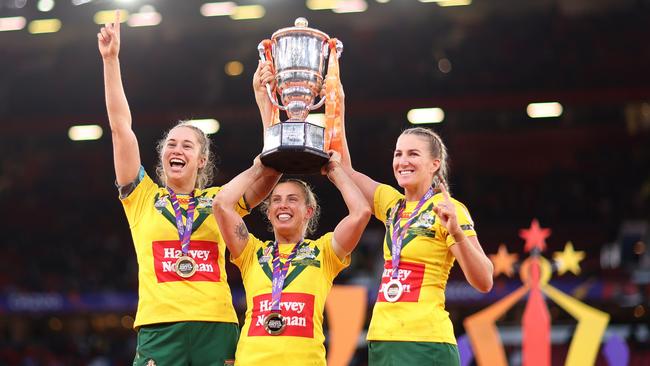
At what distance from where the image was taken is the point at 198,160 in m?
4.07

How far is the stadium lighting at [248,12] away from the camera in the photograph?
606 inches

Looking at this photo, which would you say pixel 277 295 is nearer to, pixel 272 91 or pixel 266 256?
pixel 266 256

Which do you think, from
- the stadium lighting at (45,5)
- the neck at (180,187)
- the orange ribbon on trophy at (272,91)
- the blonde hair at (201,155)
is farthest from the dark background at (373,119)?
the neck at (180,187)

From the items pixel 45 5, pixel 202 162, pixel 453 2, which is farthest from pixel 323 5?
pixel 202 162

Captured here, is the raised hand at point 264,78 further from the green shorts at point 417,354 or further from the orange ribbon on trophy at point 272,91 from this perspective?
the green shorts at point 417,354

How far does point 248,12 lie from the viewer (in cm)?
1595

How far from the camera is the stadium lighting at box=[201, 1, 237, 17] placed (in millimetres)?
14953

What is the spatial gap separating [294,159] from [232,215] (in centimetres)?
35

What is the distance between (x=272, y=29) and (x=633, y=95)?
6.56 m

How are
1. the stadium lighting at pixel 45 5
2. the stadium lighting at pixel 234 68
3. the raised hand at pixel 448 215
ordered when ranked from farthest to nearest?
1. the stadium lighting at pixel 234 68
2. the stadium lighting at pixel 45 5
3. the raised hand at pixel 448 215

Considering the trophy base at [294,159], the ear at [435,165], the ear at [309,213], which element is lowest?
the ear at [309,213]

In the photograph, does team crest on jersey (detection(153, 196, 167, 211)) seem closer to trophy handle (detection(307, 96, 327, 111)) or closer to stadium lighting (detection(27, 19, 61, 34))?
trophy handle (detection(307, 96, 327, 111))

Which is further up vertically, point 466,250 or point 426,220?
point 426,220

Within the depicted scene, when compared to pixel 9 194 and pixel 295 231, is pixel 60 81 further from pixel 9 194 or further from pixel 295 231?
pixel 295 231
